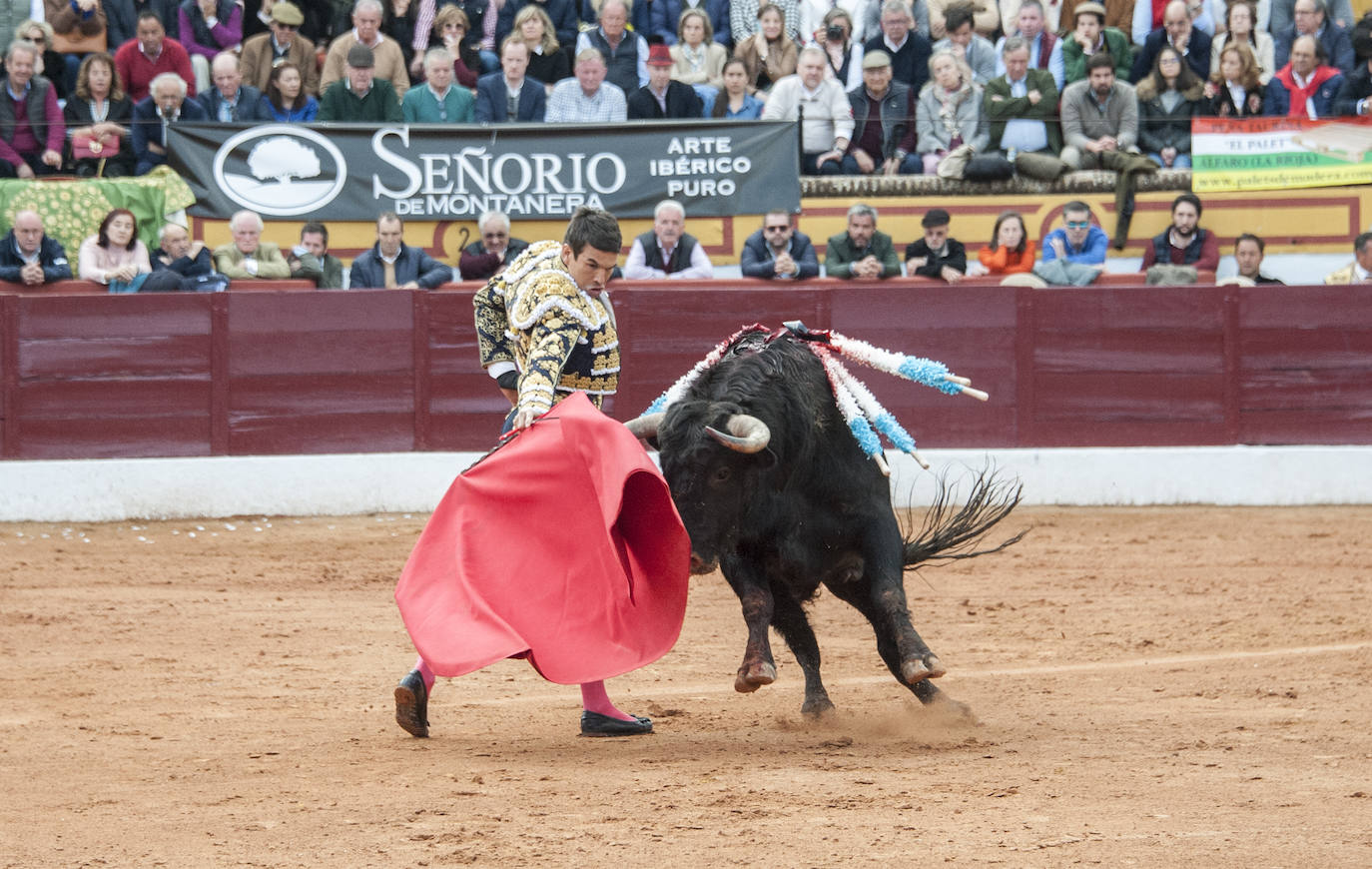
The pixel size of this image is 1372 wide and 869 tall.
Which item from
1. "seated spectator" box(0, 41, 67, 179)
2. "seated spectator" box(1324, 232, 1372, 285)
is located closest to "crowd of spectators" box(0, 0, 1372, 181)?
"seated spectator" box(0, 41, 67, 179)

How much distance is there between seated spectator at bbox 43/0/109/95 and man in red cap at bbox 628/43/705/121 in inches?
128

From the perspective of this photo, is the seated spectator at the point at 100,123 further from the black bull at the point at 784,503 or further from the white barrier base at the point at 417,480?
the black bull at the point at 784,503

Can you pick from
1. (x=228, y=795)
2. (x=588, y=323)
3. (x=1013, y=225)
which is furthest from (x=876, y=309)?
(x=228, y=795)

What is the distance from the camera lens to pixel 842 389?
14.7ft

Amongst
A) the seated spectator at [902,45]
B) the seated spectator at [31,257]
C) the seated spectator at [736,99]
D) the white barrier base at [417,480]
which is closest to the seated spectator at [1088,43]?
the seated spectator at [902,45]

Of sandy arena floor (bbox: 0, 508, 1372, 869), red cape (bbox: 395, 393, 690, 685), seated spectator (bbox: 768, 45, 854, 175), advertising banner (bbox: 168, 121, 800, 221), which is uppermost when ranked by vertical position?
seated spectator (bbox: 768, 45, 854, 175)

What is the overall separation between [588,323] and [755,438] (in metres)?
0.54

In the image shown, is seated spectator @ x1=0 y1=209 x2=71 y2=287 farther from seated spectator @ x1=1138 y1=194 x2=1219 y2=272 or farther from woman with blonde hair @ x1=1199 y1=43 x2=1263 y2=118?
woman with blonde hair @ x1=1199 y1=43 x2=1263 y2=118

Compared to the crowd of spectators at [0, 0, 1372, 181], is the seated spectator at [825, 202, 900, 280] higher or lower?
lower

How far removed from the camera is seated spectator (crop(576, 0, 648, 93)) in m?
10.4

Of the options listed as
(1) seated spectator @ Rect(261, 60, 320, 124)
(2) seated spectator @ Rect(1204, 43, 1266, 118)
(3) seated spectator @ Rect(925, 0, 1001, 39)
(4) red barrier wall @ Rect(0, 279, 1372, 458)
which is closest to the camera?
(4) red barrier wall @ Rect(0, 279, 1372, 458)

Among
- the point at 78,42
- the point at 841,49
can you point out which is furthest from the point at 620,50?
the point at 78,42

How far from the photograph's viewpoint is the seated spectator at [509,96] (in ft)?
32.8

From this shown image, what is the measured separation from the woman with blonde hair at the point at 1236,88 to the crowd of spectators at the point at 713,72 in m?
0.02
